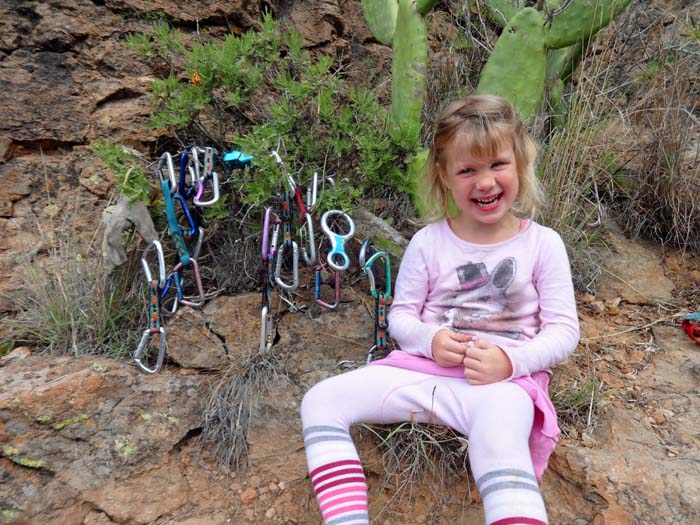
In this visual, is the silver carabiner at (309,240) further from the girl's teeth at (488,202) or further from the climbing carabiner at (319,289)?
the girl's teeth at (488,202)

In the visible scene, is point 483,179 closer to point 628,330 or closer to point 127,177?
point 628,330

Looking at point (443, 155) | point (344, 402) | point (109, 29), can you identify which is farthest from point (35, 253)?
point (443, 155)

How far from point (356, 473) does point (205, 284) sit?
0.93 metres

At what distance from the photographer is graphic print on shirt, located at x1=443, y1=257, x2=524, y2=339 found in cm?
→ 129

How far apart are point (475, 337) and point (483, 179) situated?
387 millimetres

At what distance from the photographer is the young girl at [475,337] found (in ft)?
3.48

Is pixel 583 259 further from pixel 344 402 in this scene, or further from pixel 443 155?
pixel 344 402

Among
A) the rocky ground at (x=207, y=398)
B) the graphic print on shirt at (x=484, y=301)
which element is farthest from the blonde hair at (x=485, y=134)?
the rocky ground at (x=207, y=398)

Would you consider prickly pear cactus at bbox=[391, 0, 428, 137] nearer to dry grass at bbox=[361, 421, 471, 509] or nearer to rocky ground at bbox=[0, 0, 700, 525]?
rocky ground at bbox=[0, 0, 700, 525]

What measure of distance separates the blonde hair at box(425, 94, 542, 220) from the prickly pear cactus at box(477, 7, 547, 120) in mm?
619

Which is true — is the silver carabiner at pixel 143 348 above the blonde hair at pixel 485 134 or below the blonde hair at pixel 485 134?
below

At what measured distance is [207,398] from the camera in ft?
4.84

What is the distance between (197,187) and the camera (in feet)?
5.01

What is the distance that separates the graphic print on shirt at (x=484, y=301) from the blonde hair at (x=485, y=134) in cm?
24
